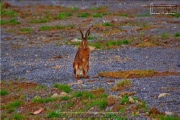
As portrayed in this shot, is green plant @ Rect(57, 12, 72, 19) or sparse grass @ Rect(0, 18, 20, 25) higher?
green plant @ Rect(57, 12, 72, 19)

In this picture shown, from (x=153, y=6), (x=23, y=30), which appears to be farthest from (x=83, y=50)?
(x=153, y=6)

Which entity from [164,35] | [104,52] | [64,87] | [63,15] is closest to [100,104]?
[64,87]

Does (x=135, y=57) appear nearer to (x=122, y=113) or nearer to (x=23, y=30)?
(x=122, y=113)

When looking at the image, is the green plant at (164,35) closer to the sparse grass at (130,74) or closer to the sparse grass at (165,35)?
the sparse grass at (165,35)

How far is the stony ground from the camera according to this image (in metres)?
15.0

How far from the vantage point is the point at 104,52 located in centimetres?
2247

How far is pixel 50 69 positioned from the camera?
19.2 metres

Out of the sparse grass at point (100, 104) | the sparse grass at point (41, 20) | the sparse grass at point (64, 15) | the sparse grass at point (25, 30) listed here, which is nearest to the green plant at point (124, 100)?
the sparse grass at point (100, 104)

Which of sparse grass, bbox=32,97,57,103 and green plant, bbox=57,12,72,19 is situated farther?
green plant, bbox=57,12,72,19

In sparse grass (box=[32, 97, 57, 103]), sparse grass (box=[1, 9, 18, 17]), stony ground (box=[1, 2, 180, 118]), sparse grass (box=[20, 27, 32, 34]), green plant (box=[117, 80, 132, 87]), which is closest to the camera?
sparse grass (box=[32, 97, 57, 103])

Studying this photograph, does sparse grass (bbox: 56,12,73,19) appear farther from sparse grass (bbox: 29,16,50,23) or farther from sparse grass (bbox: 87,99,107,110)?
sparse grass (bbox: 87,99,107,110)

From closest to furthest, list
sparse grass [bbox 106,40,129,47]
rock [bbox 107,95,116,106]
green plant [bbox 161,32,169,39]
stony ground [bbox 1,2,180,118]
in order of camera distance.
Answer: rock [bbox 107,95,116,106]
stony ground [bbox 1,2,180,118]
sparse grass [bbox 106,40,129,47]
green plant [bbox 161,32,169,39]

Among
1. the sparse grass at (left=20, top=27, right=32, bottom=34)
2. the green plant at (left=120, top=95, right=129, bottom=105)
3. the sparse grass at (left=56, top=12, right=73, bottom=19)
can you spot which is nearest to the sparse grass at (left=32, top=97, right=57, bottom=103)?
the green plant at (left=120, top=95, right=129, bottom=105)

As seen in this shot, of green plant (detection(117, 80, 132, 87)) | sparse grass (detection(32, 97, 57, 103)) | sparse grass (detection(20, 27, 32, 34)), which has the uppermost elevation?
green plant (detection(117, 80, 132, 87))
